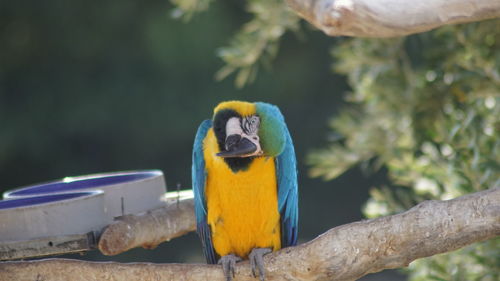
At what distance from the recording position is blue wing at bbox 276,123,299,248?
69.2 inches

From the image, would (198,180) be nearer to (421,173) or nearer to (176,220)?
(176,220)

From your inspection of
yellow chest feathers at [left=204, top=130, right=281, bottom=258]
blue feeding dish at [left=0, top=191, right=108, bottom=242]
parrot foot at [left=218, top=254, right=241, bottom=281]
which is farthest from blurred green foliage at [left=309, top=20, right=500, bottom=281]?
blue feeding dish at [left=0, top=191, right=108, bottom=242]

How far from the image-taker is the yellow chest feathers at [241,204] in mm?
1690

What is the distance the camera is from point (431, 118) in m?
2.23

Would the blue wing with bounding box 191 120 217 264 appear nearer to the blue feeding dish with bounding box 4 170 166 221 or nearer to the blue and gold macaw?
the blue and gold macaw

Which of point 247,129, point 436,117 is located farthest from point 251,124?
point 436,117

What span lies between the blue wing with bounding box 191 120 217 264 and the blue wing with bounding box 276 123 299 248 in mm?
187

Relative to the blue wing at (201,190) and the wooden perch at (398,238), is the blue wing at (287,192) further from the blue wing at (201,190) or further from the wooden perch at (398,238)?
the wooden perch at (398,238)

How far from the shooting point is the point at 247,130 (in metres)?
1.59

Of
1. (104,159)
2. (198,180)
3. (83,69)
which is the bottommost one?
(104,159)

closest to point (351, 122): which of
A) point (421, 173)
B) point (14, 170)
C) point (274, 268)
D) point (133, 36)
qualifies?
point (421, 173)

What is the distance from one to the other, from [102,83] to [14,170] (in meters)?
0.85

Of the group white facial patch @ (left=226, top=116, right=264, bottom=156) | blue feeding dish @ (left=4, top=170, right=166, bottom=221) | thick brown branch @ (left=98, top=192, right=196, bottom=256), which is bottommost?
thick brown branch @ (left=98, top=192, right=196, bottom=256)

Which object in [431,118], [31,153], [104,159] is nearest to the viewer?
[431,118]
